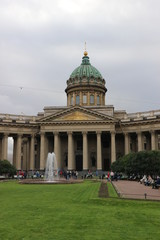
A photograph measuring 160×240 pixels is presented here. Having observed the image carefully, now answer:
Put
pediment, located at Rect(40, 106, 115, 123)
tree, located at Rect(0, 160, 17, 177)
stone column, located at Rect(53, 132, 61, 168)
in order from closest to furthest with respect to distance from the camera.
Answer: tree, located at Rect(0, 160, 17, 177) < pediment, located at Rect(40, 106, 115, 123) < stone column, located at Rect(53, 132, 61, 168)

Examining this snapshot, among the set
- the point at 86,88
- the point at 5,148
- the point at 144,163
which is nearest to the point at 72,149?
the point at 5,148

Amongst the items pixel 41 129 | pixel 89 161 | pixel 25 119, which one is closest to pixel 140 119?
pixel 89 161

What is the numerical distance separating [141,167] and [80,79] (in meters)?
47.5

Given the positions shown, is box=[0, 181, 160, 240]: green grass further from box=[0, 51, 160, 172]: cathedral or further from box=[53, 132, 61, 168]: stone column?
box=[53, 132, 61, 168]: stone column

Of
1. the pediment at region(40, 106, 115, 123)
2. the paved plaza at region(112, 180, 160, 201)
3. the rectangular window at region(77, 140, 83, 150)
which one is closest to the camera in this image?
the paved plaza at region(112, 180, 160, 201)

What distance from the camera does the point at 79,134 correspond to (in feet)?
242

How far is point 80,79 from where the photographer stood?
8556 cm

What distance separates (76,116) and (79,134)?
6.57 metres

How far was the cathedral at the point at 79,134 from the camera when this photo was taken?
67688 mm

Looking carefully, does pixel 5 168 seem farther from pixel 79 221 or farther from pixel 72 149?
pixel 79 221

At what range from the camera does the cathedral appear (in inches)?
2665

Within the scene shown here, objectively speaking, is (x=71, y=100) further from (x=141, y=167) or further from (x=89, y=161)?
(x=141, y=167)

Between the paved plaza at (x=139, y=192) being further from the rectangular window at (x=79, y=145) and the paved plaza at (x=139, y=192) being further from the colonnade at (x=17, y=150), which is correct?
the rectangular window at (x=79, y=145)

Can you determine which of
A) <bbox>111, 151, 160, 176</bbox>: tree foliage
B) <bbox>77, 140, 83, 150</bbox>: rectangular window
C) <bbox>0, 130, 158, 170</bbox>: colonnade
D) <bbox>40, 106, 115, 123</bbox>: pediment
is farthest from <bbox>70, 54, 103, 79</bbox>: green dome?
<bbox>111, 151, 160, 176</bbox>: tree foliage
